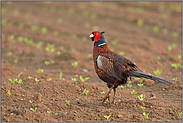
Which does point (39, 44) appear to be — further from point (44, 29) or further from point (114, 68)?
point (114, 68)

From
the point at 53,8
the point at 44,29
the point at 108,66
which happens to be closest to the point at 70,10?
the point at 53,8

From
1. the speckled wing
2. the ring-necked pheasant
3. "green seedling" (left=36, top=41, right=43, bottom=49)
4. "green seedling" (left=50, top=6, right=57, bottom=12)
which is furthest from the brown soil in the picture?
the speckled wing

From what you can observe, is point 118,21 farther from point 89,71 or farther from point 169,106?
point 169,106

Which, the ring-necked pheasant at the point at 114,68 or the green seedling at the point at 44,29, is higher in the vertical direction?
the green seedling at the point at 44,29

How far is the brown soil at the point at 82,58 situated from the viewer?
4602 mm

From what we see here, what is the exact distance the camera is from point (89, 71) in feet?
24.5

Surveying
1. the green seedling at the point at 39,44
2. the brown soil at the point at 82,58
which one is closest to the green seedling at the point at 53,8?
the brown soil at the point at 82,58

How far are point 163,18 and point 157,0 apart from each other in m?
3.51

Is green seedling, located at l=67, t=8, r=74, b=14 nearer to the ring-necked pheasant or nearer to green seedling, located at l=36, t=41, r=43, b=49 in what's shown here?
green seedling, located at l=36, t=41, r=43, b=49

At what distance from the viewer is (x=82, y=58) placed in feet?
28.1

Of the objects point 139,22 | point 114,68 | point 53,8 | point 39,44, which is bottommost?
point 114,68

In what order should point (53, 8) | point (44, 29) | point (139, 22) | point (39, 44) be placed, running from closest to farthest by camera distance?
point (39, 44)
point (44, 29)
point (139, 22)
point (53, 8)

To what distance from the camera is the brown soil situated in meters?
4.60

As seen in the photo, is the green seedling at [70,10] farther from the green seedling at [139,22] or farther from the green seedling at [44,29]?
the green seedling at [139,22]
